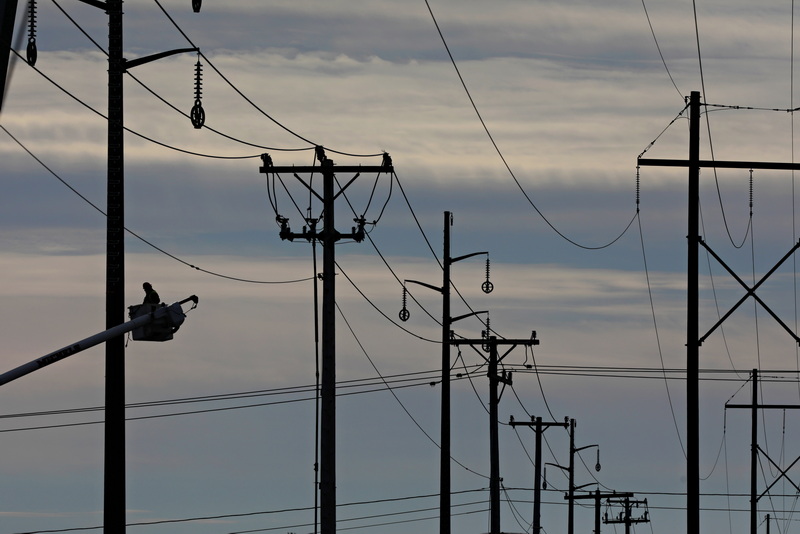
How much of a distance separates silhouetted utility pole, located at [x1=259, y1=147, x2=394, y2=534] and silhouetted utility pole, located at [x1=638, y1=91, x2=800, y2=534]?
23.1 ft

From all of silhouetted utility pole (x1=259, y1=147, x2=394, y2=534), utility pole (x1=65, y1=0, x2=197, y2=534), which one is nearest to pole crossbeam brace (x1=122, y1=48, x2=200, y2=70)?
utility pole (x1=65, y1=0, x2=197, y2=534)

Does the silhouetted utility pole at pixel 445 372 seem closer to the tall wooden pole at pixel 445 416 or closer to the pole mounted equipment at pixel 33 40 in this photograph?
the tall wooden pole at pixel 445 416

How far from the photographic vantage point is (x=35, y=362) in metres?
19.6

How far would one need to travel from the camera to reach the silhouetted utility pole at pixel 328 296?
3488 cm

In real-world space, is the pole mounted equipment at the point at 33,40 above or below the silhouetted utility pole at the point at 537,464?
above

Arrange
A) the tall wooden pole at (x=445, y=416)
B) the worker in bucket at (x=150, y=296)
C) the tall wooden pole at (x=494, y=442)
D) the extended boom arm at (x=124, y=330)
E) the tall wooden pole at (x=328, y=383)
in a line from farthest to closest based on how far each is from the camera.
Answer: the tall wooden pole at (x=494, y=442), the tall wooden pole at (x=445, y=416), the tall wooden pole at (x=328, y=383), the worker in bucket at (x=150, y=296), the extended boom arm at (x=124, y=330)

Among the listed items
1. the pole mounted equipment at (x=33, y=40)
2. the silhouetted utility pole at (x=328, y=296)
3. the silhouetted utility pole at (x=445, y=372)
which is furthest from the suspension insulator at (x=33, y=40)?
the silhouetted utility pole at (x=445, y=372)

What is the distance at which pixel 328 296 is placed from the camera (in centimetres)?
3600

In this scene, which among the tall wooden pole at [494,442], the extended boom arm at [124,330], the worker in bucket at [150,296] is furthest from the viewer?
the tall wooden pole at [494,442]

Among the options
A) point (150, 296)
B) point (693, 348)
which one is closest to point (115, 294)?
point (150, 296)

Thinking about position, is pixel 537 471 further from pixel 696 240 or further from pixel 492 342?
pixel 696 240

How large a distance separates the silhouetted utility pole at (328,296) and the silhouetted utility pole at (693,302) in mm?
7048

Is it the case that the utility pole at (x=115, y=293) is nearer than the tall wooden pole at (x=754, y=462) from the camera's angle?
Yes

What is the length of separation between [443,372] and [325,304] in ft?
49.8
